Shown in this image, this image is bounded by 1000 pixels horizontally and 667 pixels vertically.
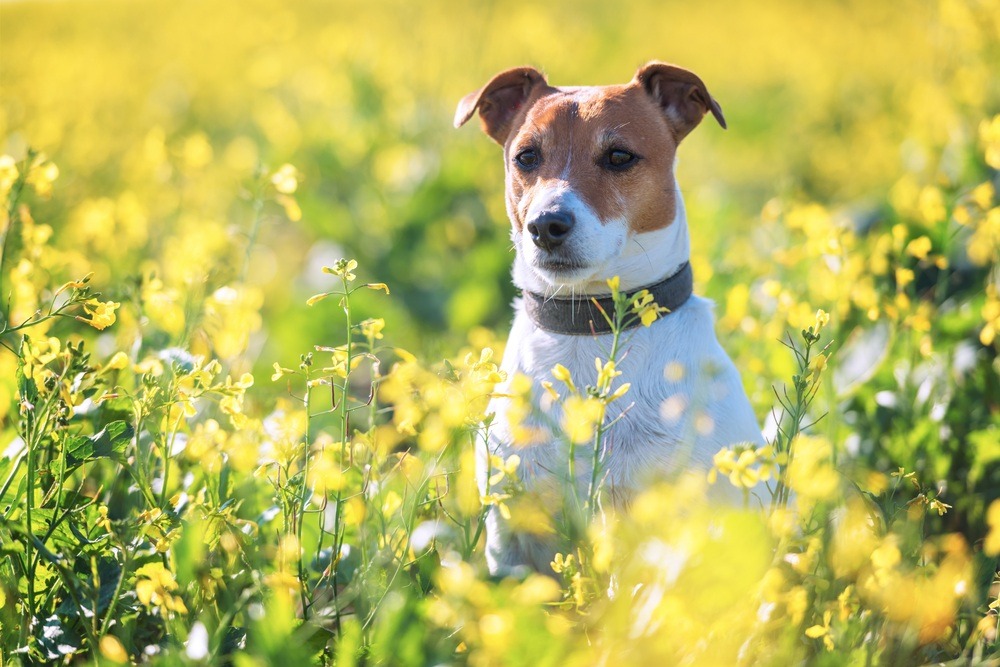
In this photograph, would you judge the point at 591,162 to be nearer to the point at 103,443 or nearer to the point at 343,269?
the point at 343,269

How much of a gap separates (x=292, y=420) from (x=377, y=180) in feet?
13.2

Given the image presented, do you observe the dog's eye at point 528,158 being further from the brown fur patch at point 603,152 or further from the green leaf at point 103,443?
the green leaf at point 103,443

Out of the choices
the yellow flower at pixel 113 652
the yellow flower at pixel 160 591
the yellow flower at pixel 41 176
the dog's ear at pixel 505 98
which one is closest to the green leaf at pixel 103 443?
the yellow flower at pixel 160 591

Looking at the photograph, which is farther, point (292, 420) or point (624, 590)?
point (292, 420)

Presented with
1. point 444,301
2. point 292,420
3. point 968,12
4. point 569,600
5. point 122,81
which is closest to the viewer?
point 569,600

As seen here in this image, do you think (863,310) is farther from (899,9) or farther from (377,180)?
(899,9)

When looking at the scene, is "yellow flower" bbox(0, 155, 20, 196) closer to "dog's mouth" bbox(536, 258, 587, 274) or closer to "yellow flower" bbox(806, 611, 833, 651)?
"dog's mouth" bbox(536, 258, 587, 274)

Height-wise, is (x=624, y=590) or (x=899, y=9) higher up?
(x=624, y=590)

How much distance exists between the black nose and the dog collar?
0.64 feet

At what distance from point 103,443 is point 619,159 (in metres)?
1.59

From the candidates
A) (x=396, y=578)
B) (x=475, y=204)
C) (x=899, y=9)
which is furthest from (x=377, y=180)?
(x=899, y=9)

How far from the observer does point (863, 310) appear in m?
3.40

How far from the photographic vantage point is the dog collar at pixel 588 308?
2621mm

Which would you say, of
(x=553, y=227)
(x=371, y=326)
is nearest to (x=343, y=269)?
(x=371, y=326)
